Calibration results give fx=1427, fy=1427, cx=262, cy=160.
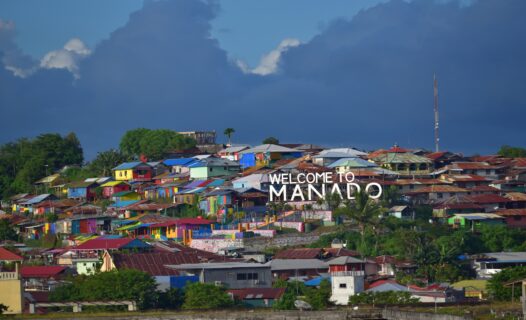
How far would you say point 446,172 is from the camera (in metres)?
104

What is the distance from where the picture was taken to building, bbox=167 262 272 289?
71.2 m

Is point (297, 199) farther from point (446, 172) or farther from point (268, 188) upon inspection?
point (446, 172)

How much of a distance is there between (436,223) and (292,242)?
10.3 m

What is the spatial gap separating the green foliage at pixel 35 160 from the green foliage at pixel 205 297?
57.4 metres

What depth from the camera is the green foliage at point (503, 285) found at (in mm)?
62344

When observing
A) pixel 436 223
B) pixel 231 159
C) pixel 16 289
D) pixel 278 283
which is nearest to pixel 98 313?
pixel 16 289

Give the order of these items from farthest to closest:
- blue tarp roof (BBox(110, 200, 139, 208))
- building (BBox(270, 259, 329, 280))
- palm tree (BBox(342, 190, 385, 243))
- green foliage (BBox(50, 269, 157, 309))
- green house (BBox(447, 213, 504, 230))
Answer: blue tarp roof (BBox(110, 200, 139, 208)) → green house (BBox(447, 213, 504, 230)) → palm tree (BBox(342, 190, 385, 243)) → building (BBox(270, 259, 329, 280)) → green foliage (BBox(50, 269, 157, 309))

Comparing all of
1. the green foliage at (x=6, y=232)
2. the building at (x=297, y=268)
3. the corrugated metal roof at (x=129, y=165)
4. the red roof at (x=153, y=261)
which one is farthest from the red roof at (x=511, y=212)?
the green foliage at (x=6, y=232)

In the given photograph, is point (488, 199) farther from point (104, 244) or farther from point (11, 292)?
point (11, 292)

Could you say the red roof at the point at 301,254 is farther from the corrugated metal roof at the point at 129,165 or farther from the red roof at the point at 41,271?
the corrugated metal roof at the point at 129,165

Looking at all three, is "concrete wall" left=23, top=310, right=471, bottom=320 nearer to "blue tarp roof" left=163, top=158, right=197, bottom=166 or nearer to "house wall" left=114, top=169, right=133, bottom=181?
"house wall" left=114, top=169, right=133, bottom=181

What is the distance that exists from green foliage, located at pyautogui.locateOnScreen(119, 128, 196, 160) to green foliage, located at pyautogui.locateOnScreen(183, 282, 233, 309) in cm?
5650

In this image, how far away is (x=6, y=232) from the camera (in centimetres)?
9725

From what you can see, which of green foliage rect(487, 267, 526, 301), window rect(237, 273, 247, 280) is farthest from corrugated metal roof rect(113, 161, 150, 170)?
green foliage rect(487, 267, 526, 301)
